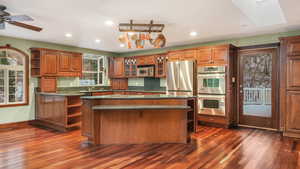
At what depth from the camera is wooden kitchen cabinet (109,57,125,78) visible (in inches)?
300

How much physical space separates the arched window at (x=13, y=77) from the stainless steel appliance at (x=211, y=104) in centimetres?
509

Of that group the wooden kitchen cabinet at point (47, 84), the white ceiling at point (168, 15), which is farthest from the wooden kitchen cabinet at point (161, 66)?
the wooden kitchen cabinet at point (47, 84)

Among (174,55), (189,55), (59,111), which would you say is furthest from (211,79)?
(59,111)

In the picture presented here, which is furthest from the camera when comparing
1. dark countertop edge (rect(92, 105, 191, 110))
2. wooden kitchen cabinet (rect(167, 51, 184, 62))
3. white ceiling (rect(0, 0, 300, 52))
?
wooden kitchen cabinet (rect(167, 51, 184, 62))

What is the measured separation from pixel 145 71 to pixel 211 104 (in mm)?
2759

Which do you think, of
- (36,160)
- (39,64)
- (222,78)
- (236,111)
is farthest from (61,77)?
(236,111)

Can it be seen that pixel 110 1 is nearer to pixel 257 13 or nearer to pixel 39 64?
pixel 257 13

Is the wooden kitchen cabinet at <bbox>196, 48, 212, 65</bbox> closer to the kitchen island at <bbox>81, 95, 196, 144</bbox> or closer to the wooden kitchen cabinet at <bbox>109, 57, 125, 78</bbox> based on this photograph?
the kitchen island at <bbox>81, 95, 196, 144</bbox>

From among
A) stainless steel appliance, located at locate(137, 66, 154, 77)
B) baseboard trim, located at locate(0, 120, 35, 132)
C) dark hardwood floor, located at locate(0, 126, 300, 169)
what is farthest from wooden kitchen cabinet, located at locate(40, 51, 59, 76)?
stainless steel appliance, located at locate(137, 66, 154, 77)

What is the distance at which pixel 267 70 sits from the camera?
494 centimetres

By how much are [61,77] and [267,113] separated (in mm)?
6259

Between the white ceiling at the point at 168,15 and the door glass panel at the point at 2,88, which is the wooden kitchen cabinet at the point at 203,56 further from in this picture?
the door glass panel at the point at 2,88

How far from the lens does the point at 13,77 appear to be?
17.5 ft

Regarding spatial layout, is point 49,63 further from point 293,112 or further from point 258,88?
point 293,112
